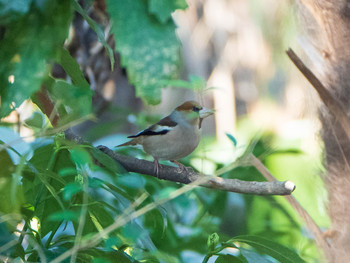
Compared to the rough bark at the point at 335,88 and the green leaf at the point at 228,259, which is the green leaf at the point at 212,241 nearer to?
the green leaf at the point at 228,259

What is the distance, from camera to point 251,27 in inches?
233

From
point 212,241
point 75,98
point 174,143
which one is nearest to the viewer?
point 75,98

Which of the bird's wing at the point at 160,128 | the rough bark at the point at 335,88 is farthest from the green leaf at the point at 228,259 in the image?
the bird's wing at the point at 160,128

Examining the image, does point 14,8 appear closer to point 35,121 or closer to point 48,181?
point 35,121

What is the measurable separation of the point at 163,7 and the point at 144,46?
0.03m

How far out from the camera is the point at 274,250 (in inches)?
26.6

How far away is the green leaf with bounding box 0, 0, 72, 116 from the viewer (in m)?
0.37

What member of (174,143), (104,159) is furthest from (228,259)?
(174,143)

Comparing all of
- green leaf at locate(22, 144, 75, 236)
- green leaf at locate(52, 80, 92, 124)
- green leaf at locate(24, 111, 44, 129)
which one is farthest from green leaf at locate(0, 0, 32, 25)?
green leaf at locate(22, 144, 75, 236)

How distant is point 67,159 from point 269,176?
0.34 m

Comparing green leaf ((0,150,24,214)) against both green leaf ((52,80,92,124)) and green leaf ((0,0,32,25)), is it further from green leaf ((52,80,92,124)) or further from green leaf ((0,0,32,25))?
green leaf ((0,0,32,25))

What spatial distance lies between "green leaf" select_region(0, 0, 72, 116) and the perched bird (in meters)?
0.62

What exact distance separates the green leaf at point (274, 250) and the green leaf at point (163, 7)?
42 cm

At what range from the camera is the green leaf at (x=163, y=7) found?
346 millimetres
